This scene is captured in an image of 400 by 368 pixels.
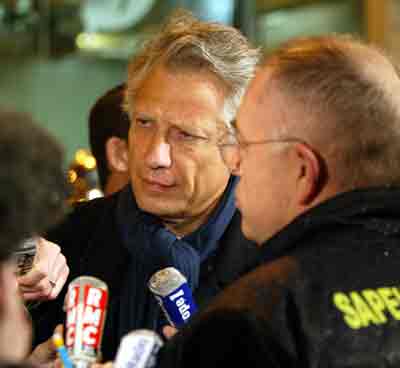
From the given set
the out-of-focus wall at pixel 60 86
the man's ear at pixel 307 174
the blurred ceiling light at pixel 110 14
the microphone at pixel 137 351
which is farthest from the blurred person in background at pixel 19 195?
the blurred ceiling light at pixel 110 14

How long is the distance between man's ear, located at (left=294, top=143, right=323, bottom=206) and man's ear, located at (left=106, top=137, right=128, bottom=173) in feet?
6.32

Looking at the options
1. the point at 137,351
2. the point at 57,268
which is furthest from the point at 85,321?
the point at 57,268

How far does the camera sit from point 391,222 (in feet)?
8.41

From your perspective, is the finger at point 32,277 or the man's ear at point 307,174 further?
the finger at point 32,277

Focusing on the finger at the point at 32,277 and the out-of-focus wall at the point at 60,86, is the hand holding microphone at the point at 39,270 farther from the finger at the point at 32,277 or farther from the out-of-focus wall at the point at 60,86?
the out-of-focus wall at the point at 60,86

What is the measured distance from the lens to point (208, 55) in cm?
359

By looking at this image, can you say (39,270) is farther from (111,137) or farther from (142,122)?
(111,137)

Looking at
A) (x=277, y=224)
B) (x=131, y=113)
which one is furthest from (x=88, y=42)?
(x=277, y=224)

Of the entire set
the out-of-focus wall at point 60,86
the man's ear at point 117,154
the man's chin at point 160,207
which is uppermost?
the man's chin at point 160,207

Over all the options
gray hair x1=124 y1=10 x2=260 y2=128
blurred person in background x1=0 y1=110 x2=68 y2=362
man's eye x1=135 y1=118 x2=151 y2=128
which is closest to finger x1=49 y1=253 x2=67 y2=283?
man's eye x1=135 y1=118 x2=151 y2=128

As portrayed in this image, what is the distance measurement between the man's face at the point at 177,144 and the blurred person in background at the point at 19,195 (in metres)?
1.80

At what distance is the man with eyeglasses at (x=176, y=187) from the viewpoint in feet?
11.5

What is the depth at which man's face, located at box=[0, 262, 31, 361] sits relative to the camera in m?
1.65

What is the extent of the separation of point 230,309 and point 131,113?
1.49m
